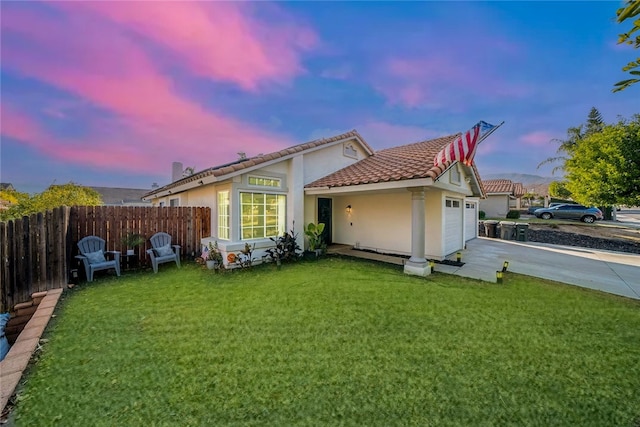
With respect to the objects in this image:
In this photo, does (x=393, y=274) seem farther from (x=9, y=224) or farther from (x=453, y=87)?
(x=453, y=87)

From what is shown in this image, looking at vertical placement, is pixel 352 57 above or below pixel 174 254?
above

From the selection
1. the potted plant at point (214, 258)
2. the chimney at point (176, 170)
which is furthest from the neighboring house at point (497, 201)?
the chimney at point (176, 170)

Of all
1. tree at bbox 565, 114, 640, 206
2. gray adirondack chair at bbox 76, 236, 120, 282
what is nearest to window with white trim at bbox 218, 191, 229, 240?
gray adirondack chair at bbox 76, 236, 120, 282

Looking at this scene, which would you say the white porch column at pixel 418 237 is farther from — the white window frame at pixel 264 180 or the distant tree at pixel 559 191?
the distant tree at pixel 559 191

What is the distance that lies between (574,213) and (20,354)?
3374 cm

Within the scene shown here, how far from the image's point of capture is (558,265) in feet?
29.0

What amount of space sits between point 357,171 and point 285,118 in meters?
9.11

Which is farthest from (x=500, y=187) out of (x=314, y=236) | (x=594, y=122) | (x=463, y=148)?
(x=314, y=236)

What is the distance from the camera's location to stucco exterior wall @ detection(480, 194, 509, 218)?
89.8ft

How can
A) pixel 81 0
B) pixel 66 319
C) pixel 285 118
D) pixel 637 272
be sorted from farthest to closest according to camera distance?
pixel 285 118 < pixel 637 272 < pixel 81 0 < pixel 66 319

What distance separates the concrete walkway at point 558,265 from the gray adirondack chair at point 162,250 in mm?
6218

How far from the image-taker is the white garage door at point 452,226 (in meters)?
10.2

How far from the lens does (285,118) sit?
17.1 meters

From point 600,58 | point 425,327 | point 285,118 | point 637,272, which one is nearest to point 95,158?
point 285,118
